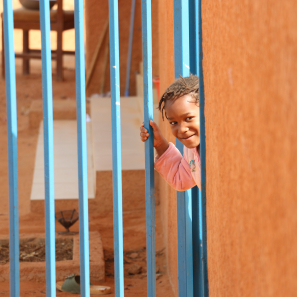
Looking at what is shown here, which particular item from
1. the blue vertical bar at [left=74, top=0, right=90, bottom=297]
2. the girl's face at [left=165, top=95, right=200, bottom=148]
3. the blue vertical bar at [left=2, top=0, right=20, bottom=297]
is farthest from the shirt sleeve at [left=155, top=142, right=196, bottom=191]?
the blue vertical bar at [left=2, top=0, right=20, bottom=297]

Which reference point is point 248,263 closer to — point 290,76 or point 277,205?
point 277,205

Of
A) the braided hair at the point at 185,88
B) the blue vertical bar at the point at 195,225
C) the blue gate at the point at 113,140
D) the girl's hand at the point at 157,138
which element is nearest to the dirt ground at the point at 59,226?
the blue vertical bar at the point at 195,225

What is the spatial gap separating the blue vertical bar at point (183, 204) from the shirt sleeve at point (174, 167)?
5 cm

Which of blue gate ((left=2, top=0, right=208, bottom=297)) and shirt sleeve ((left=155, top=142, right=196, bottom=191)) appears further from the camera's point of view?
shirt sleeve ((left=155, top=142, right=196, bottom=191))

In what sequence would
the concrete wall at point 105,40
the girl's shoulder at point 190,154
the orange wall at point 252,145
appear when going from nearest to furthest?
the orange wall at point 252,145 → the girl's shoulder at point 190,154 → the concrete wall at point 105,40

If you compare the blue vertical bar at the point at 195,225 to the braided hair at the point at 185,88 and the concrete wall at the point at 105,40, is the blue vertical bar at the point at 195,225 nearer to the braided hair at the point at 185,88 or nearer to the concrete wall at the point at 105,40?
the braided hair at the point at 185,88

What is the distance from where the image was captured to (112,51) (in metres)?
1.50

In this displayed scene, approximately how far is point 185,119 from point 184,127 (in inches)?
1.3

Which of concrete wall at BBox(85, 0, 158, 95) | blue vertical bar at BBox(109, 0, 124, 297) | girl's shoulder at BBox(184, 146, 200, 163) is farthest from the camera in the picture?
concrete wall at BBox(85, 0, 158, 95)

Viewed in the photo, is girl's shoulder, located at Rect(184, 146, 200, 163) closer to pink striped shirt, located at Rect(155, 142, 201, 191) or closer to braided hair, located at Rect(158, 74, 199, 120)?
pink striped shirt, located at Rect(155, 142, 201, 191)

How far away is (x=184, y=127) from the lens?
1559 mm

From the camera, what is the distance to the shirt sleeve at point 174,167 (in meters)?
1.64

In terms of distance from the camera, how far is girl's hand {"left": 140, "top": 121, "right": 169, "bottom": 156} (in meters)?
1.53

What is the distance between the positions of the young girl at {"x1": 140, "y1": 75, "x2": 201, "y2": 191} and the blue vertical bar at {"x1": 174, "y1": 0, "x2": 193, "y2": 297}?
0.04 metres
